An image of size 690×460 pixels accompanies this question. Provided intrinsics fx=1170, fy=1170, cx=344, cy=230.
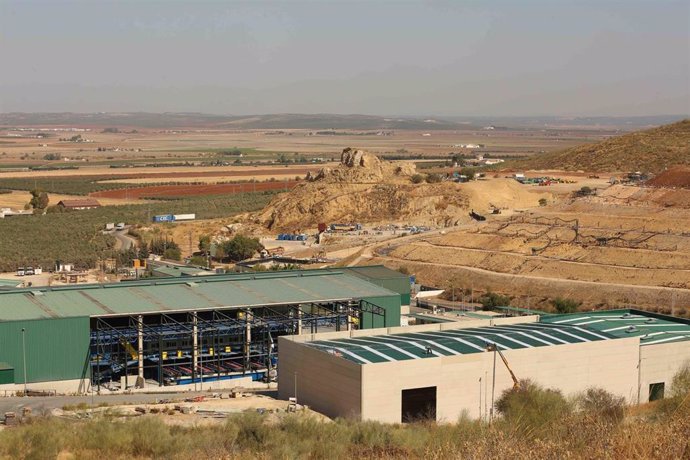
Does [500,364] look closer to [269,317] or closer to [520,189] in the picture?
[269,317]

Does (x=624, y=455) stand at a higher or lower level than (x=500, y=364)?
higher

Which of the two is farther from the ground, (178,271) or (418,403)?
(418,403)

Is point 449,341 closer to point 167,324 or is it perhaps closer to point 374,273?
point 167,324

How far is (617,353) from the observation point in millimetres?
41781

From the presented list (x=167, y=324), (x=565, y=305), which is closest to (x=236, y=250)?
(x=565, y=305)

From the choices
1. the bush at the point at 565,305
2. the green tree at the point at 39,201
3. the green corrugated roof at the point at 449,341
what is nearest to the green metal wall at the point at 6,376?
the green corrugated roof at the point at 449,341

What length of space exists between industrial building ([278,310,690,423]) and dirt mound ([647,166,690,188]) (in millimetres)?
52931

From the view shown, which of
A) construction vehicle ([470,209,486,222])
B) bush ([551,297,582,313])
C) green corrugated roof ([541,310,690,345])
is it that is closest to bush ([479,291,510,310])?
bush ([551,297,582,313])

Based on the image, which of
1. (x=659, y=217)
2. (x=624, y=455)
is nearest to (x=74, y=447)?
(x=624, y=455)

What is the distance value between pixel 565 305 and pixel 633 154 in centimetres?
6971

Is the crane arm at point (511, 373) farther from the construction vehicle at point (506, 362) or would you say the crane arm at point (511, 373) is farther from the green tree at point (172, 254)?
the green tree at point (172, 254)

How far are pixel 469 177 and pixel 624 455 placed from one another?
102m

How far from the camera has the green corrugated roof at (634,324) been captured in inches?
1753

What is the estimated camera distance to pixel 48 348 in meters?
43.2
